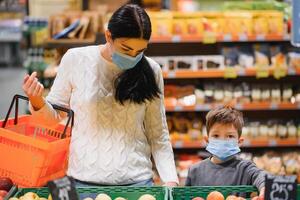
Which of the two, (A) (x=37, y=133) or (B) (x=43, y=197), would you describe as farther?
(A) (x=37, y=133)

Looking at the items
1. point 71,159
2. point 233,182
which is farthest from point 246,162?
point 71,159

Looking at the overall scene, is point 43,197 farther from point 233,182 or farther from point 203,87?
point 203,87

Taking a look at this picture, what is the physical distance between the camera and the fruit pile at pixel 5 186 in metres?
2.93

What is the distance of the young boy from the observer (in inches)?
136

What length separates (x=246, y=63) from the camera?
6.85 m

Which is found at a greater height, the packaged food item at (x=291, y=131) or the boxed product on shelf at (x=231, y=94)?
the boxed product on shelf at (x=231, y=94)

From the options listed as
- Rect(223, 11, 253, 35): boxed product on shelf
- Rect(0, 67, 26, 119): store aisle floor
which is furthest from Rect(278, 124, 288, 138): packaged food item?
Rect(0, 67, 26, 119): store aisle floor

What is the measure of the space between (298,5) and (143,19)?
8.42 feet

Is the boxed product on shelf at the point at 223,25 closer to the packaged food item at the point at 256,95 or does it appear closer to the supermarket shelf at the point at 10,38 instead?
the packaged food item at the point at 256,95

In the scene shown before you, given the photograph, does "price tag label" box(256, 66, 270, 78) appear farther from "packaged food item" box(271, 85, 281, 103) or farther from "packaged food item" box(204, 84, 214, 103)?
"packaged food item" box(204, 84, 214, 103)

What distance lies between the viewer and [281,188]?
2422 mm

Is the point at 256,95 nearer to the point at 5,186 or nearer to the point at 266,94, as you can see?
the point at 266,94

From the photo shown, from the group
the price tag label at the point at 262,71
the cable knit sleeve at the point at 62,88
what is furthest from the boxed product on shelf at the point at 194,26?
the cable knit sleeve at the point at 62,88

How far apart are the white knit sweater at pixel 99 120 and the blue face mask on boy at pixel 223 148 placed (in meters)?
0.36
